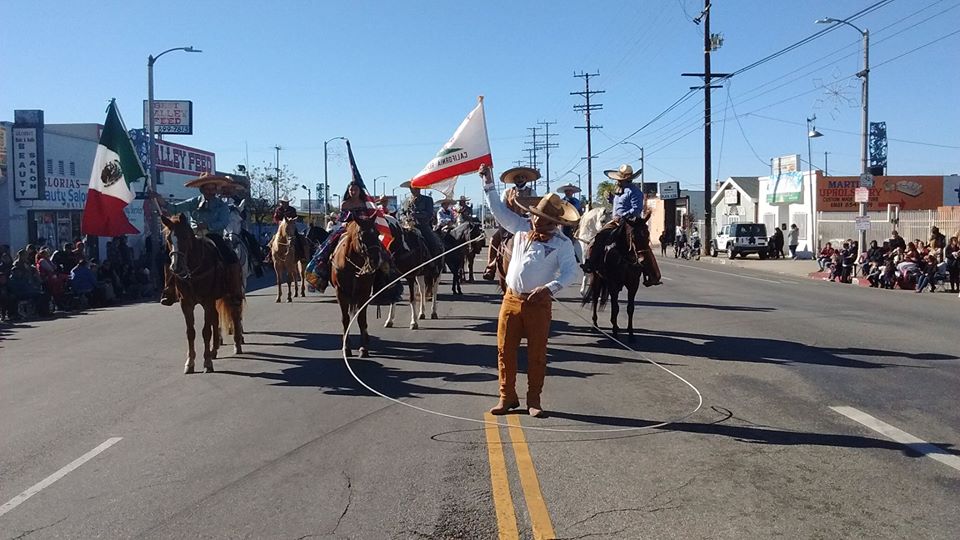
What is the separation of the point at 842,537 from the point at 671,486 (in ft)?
4.16

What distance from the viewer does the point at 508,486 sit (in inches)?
245

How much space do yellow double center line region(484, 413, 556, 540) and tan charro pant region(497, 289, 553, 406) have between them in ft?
1.43

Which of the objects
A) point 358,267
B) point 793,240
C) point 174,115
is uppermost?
point 174,115

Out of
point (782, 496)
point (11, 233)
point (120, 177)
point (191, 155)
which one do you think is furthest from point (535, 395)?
point (191, 155)

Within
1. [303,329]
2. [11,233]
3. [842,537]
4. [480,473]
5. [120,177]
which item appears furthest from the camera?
[11,233]

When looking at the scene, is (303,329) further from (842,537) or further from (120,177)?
(842,537)

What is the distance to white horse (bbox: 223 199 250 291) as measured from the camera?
13.5 metres

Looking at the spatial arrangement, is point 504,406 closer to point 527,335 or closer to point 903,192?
point 527,335

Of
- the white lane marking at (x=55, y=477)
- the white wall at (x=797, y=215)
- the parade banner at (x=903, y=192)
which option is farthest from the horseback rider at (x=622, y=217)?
the parade banner at (x=903, y=192)

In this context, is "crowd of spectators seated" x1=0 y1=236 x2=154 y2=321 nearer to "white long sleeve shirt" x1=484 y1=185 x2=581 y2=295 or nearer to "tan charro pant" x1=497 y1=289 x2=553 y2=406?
"tan charro pant" x1=497 y1=289 x2=553 y2=406

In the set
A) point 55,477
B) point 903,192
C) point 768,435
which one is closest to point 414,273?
point 768,435

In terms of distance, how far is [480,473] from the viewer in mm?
6570

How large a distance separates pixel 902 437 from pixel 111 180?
1097 cm

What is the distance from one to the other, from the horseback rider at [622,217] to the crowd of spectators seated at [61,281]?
13.5m
